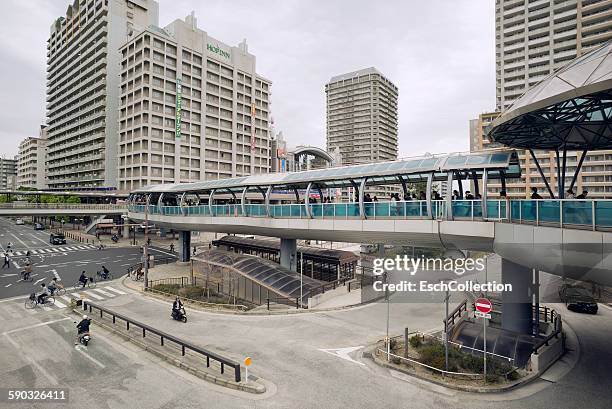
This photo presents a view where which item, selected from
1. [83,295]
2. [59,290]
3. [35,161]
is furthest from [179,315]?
[35,161]

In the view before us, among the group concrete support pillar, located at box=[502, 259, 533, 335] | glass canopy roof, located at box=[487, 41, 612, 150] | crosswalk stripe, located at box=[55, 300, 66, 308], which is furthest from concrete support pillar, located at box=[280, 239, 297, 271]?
glass canopy roof, located at box=[487, 41, 612, 150]

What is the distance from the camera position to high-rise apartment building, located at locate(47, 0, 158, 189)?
85.9 metres

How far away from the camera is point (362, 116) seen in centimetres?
14275

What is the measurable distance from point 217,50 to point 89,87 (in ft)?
127

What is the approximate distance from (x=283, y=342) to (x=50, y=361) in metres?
9.97

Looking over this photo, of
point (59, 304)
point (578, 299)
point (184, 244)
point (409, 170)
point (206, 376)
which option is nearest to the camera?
point (206, 376)

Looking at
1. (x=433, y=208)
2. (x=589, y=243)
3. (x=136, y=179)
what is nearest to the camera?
(x=589, y=243)

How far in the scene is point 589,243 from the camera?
31.4ft

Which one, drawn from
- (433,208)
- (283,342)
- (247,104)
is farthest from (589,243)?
(247,104)

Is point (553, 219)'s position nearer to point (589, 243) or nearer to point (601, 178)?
point (589, 243)

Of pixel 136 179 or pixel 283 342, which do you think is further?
pixel 136 179

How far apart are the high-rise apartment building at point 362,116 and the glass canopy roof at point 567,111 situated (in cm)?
11788

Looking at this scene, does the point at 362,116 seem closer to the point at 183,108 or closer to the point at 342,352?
the point at 183,108

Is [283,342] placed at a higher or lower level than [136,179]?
lower
